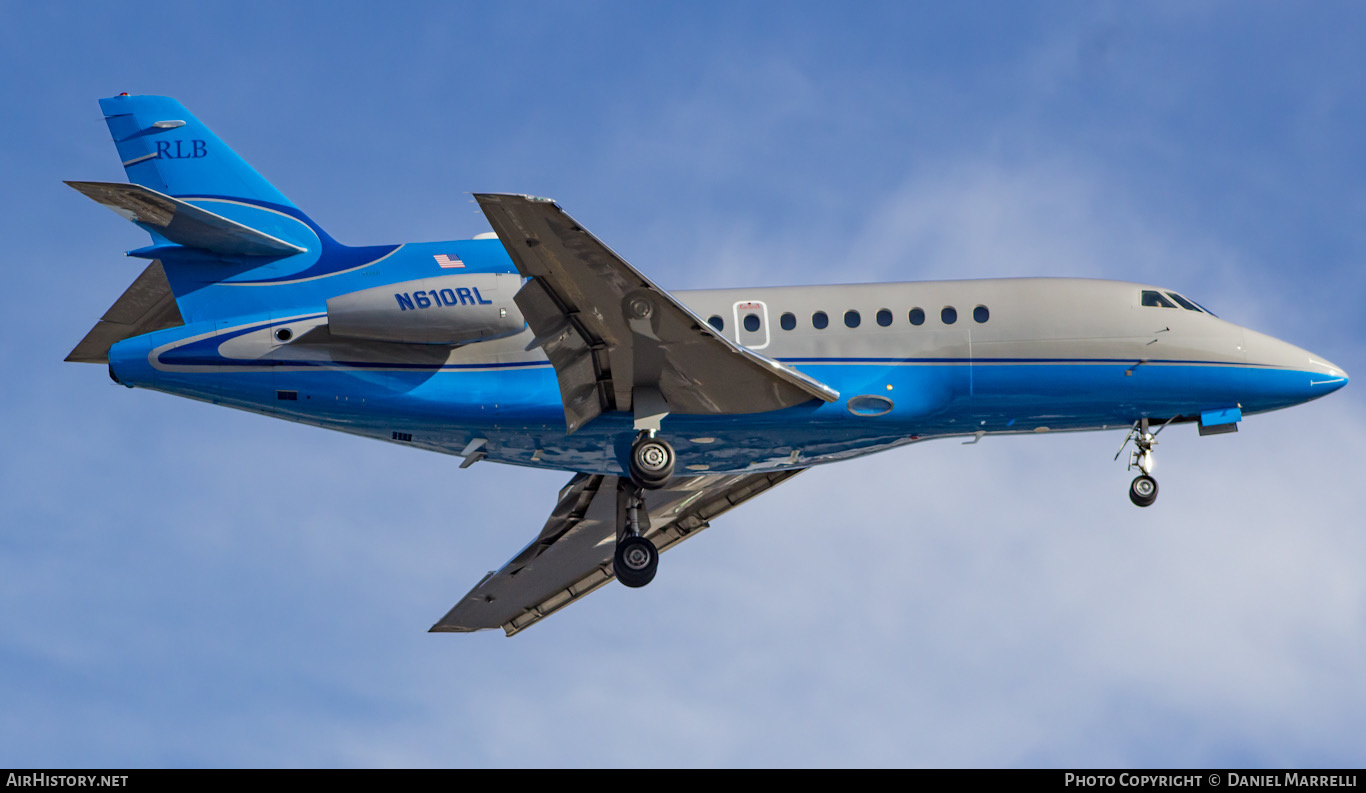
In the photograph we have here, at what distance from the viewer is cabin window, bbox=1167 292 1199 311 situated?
88.3 feet

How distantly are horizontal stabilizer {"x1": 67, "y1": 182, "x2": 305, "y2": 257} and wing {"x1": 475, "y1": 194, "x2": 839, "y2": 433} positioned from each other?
529 cm

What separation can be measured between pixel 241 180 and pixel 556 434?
7045mm

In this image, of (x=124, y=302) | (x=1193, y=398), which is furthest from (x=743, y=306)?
(x=124, y=302)

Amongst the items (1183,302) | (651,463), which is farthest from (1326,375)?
(651,463)

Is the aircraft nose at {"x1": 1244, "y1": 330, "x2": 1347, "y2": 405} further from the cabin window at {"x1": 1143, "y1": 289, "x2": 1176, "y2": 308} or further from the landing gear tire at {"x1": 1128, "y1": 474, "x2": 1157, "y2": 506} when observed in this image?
the landing gear tire at {"x1": 1128, "y1": 474, "x2": 1157, "y2": 506}

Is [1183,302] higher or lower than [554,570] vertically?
higher

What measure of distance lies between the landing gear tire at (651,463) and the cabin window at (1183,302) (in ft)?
30.0

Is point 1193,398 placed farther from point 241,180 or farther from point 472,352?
point 241,180

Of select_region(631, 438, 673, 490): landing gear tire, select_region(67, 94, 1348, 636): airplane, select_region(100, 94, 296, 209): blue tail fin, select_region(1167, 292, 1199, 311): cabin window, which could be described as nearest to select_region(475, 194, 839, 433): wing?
select_region(67, 94, 1348, 636): airplane

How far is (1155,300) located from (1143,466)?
2.82m

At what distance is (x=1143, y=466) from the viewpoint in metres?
26.8

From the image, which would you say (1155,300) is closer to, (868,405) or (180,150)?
(868,405)

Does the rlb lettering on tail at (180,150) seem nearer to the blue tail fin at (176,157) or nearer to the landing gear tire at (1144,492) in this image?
the blue tail fin at (176,157)

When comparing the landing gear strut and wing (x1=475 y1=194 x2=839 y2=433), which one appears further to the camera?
the landing gear strut
